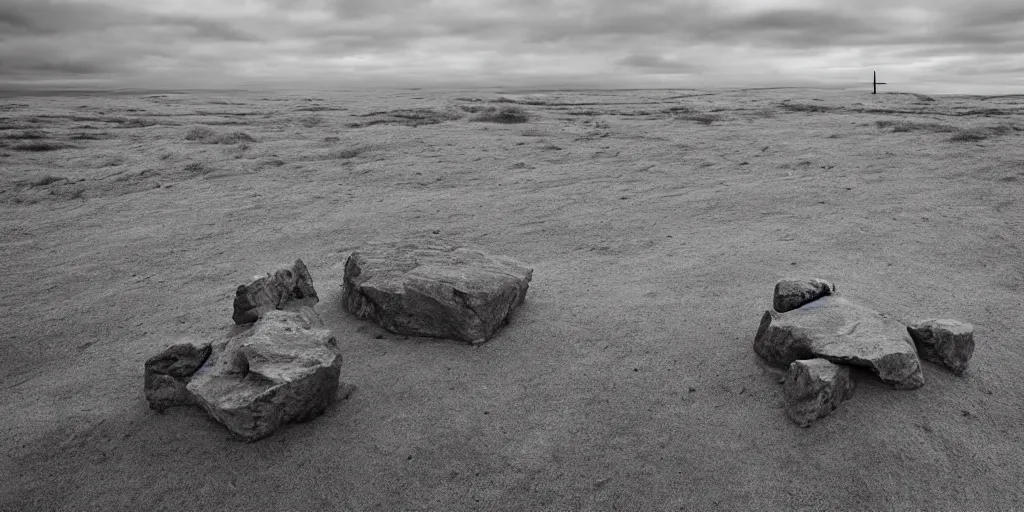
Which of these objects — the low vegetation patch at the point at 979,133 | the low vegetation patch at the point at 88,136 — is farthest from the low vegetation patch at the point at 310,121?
the low vegetation patch at the point at 979,133

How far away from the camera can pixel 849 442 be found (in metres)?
1.91

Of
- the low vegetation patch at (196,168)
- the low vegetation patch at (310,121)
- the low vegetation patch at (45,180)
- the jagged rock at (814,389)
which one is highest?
the low vegetation patch at (310,121)

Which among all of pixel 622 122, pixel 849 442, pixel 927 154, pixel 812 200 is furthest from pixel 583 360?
pixel 622 122

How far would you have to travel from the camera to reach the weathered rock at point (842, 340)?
2.06 m

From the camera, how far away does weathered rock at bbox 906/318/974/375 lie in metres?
2.16

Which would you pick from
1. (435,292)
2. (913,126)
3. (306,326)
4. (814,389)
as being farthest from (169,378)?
(913,126)

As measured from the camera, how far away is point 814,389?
1960mm

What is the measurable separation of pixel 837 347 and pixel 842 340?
0.18ft

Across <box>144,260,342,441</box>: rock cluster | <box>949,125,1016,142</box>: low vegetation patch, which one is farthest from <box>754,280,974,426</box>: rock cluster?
Answer: <box>949,125,1016,142</box>: low vegetation patch

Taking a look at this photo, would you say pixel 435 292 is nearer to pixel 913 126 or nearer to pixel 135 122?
pixel 913 126

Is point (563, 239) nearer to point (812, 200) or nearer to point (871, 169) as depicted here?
point (812, 200)

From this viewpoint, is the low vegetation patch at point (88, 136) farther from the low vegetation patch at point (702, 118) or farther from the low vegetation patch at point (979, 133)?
the low vegetation patch at point (979, 133)

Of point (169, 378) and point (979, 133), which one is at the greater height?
point (979, 133)

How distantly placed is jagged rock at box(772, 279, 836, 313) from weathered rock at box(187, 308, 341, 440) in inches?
71.4
